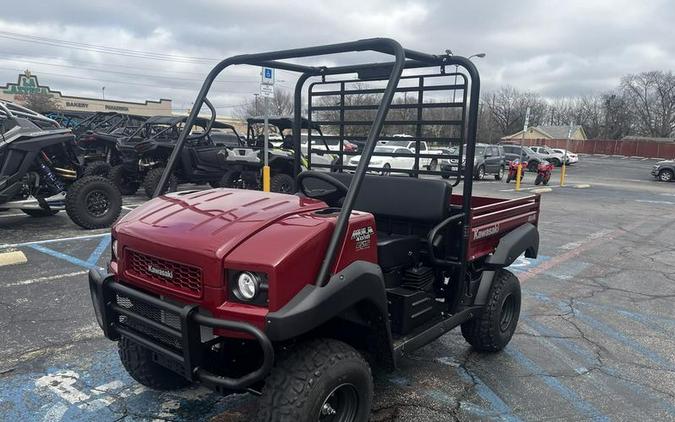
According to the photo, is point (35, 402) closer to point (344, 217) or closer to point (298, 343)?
point (298, 343)

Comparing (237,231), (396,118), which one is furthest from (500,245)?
(237,231)

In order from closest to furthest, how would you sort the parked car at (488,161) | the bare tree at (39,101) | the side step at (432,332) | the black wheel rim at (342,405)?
the black wheel rim at (342,405) → the side step at (432,332) → the parked car at (488,161) → the bare tree at (39,101)

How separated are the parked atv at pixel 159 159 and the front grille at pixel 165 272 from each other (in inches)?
340

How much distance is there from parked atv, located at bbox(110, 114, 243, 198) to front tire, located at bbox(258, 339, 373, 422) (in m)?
9.07

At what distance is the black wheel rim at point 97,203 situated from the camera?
788cm

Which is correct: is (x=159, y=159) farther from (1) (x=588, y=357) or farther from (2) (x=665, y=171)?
(2) (x=665, y=171)

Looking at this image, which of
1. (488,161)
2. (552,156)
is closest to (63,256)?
(488,161)

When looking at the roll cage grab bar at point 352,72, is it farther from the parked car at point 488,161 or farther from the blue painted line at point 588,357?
the parked car at point 488,161

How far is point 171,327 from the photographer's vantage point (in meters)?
2.28

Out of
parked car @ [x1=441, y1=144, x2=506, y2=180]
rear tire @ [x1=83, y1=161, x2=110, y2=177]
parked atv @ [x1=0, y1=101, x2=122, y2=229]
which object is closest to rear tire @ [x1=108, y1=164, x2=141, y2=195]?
rear tire @ [x1=83, y1=161, x2=110, y2=177]

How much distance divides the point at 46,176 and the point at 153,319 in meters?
6.43

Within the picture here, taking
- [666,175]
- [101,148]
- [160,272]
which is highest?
[101,148]

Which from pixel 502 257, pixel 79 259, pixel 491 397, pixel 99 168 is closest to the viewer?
pixel 491 397

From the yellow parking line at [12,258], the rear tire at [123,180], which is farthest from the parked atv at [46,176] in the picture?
the rear tire at [123,180]
